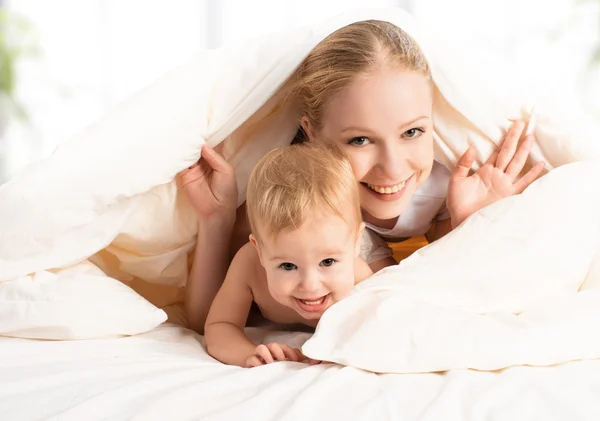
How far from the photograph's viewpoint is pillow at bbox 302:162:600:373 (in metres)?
1.05

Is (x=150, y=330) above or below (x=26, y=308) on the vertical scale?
below

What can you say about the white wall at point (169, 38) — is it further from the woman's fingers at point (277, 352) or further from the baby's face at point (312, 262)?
the woman's fingers at point (277, 352)

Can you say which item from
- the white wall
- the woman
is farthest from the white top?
the white wall

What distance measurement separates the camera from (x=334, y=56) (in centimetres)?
139

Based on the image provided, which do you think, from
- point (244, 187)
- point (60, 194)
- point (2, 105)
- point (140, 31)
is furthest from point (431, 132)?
point (2, 105)

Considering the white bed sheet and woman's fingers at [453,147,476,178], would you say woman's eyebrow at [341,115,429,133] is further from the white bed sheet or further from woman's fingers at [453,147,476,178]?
the white bed sheet

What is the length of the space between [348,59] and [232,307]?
0.46 metres

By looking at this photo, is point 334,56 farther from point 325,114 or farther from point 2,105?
point 2,105

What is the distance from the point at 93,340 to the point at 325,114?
537mm

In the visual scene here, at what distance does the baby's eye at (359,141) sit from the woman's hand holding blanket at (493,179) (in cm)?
21

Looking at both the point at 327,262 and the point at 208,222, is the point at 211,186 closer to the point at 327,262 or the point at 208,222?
the point at 208,222

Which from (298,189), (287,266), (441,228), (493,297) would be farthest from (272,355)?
(441,228)

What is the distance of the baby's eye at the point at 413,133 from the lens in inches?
54.8

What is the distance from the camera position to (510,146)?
1461mm
